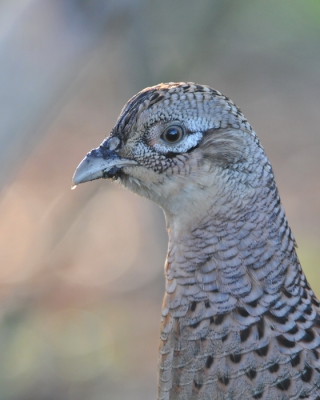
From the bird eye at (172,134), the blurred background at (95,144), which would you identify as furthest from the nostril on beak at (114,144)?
the blurred background at (95,144)

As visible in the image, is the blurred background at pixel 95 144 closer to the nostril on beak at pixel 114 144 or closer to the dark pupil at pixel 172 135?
the nostril on beak at pixel 114 144

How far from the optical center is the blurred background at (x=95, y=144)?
279 centimetres

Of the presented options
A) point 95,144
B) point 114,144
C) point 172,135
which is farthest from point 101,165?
point 95,144

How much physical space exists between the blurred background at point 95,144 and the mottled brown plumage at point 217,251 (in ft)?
1.82

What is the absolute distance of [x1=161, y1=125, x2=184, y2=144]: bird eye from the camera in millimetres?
2516

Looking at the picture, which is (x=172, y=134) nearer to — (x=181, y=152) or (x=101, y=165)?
(x=181, y=152)

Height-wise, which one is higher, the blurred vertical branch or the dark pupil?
the blurred vertical branch

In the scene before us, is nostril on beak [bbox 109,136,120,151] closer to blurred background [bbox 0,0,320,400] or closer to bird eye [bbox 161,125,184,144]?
bird eye [bbox 161,125,184,144]

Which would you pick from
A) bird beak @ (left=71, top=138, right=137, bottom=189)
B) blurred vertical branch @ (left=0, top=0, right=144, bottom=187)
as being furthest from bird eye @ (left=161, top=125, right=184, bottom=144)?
blurred vertical branch @ (left=0, top=0, right=144, bottom=187)

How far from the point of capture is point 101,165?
2592mm

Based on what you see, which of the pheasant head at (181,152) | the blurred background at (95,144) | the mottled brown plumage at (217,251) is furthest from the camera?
the blurred background at (95,144)

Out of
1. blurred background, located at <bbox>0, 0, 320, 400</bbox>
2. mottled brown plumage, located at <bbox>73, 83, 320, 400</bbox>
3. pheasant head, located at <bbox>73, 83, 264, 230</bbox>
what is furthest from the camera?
blurred background, located at <bbox>0, 0, 320, 400</bbox>

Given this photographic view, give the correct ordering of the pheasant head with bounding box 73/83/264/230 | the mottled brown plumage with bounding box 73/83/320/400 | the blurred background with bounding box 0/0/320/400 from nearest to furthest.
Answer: the mottled brown plumage with bounding box 73/83/320/400 < the pheasant head with bounding box 73/83/264/230 < the blurred background with bounding box 0/0/320/400

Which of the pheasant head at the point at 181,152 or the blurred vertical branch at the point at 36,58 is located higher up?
the blurred vertical branch at the point at 36,58
